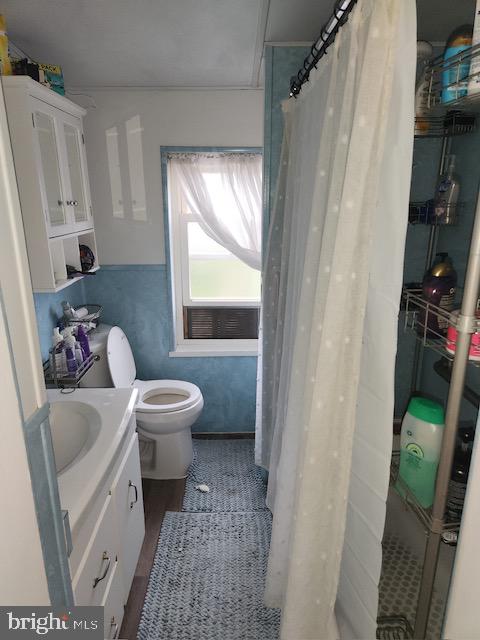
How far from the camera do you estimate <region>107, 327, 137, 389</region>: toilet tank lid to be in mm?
2380

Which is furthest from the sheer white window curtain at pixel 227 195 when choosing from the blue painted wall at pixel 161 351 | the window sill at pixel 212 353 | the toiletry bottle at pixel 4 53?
the toiletry bottle at pixel 4 53

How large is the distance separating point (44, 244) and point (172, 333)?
1.21 m

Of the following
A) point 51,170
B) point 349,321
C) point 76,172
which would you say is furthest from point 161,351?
point 349,321

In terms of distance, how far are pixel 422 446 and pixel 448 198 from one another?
0.82m

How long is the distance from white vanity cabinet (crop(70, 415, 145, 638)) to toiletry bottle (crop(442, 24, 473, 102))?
1.45m

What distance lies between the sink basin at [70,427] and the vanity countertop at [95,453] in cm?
3

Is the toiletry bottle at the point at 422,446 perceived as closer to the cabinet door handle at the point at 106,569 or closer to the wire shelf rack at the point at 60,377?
the cabinet door handle at the point at 106,569

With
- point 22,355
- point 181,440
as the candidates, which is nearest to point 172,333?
point 181,440

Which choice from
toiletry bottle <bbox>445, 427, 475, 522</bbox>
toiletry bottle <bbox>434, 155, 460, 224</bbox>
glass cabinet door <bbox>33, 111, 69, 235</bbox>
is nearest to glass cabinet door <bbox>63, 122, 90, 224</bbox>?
glass cabinet door <bbox>33, 111, 69, 235</bbox>

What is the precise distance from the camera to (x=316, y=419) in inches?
38.3

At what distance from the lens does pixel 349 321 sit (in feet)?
3.00

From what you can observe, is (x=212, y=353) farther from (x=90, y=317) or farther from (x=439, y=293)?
(x=439, y=293)

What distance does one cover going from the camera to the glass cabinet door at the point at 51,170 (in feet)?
5.62

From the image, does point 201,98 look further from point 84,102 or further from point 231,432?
point 231,432
